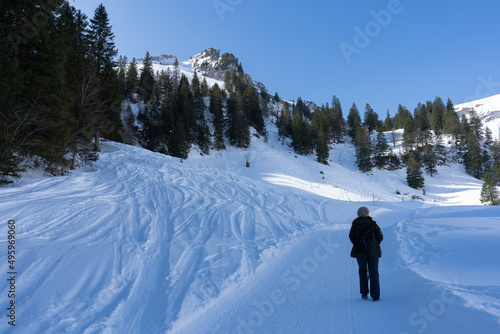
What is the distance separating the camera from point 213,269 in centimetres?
516

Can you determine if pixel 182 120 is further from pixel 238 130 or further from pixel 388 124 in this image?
pixel 388 124

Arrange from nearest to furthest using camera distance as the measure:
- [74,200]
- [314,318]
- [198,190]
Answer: [314,318] < [74,200] < [198,190]

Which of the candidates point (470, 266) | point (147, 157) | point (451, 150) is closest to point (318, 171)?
point (147, 157)

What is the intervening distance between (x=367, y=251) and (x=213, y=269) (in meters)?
3.46

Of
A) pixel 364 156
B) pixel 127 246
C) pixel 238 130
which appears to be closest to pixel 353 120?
pixel 364 156

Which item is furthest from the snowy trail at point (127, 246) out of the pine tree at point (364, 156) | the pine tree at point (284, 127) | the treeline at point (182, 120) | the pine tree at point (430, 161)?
the pine tree at point (430, 161)

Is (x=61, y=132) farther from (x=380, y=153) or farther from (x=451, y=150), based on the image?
(x=451, y=150)

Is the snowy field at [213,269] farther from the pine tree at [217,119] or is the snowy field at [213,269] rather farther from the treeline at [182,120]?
the pine tree at [217,119]

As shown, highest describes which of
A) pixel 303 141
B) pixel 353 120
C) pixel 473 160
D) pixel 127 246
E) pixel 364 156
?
pixel 353 120

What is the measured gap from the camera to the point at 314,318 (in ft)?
11.2

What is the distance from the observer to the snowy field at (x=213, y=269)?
324 cm

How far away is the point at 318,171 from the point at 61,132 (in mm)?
35288

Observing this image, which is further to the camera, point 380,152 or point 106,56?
point 380,152

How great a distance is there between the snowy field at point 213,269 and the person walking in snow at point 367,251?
275 millimetres
